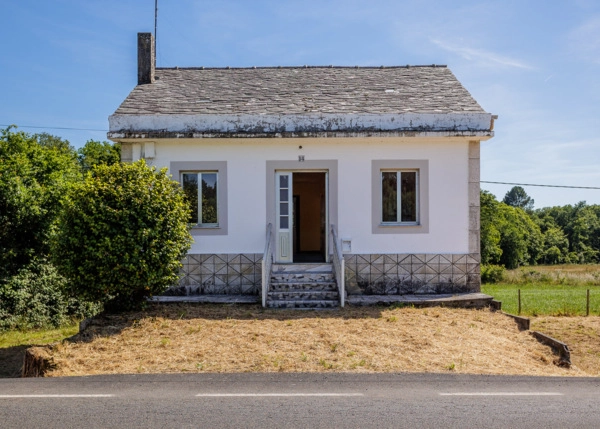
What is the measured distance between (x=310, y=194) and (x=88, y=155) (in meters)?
19.7

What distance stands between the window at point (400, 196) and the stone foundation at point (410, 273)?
97 cm

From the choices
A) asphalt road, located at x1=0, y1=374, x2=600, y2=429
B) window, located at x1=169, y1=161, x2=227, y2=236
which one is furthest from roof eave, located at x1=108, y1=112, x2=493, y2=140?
asphalt road, located at x1=0, y1=374, x2=600, y2=429

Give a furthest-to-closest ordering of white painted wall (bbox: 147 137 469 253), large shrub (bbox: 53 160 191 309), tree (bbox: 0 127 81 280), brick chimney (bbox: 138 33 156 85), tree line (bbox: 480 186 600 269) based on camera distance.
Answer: tree line (bbox: 480 186 600 269), brick chimney (bbox: 138 33 156 85), tree (bbox: 0 127 81 280), white painted wall (bbox: 147 137 469 253), large shrub (bbox: 53 160 191 309)

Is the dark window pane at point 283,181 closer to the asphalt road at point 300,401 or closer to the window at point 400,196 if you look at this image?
the window at point 400,196

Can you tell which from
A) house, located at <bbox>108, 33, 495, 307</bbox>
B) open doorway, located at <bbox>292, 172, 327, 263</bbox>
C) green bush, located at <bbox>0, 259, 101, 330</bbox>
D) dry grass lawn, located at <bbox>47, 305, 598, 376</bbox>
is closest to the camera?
dry grass lawn, located at <bbox>47, 305, 598, 376</bbox>

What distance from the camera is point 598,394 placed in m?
6.73

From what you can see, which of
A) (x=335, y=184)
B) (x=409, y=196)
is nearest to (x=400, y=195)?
(x=409, y=196)

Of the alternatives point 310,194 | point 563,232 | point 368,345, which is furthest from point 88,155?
point 563,232

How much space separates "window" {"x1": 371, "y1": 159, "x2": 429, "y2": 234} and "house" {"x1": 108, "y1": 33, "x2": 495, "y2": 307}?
0.02 metres

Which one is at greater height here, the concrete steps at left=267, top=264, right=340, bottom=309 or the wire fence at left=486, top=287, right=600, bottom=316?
the concrete steps at left=267, top=264, right=340, bottom=309

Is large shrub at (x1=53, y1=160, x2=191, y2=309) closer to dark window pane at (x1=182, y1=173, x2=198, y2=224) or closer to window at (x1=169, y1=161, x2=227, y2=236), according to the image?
window at (x1=169, y1=161, x2=227, y2=236)

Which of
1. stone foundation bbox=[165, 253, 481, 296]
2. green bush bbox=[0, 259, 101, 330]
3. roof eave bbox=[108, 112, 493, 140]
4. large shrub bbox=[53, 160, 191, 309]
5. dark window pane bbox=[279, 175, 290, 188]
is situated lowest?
green bush bbox=[0, 259, 101, 330]

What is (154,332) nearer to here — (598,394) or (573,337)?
(598,394)

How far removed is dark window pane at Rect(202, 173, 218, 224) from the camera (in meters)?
13.8
